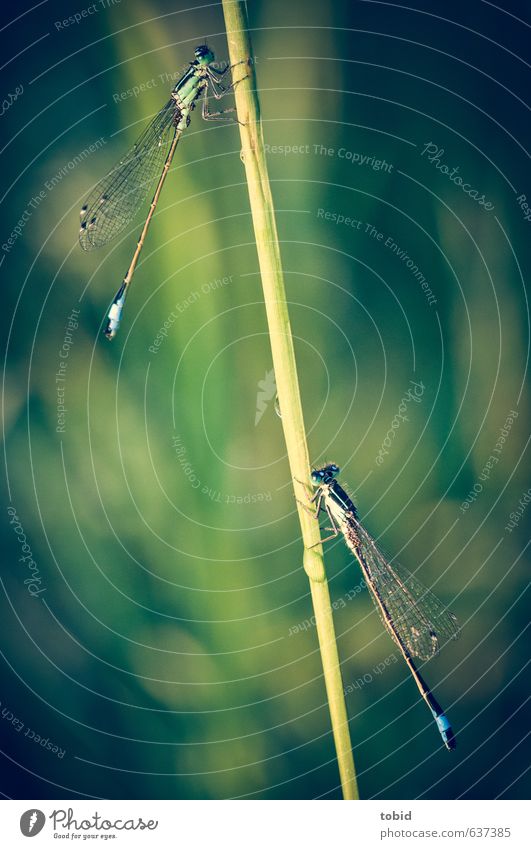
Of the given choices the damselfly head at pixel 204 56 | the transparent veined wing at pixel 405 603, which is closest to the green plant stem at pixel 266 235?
the damselfly head at pixel 204 56

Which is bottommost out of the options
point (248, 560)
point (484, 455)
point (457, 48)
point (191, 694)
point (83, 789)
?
point (83, 789)

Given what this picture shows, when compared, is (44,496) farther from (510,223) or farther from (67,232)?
(510,223)

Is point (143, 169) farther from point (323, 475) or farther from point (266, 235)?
point (323, 475)

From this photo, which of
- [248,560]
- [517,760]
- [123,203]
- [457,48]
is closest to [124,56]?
[123,203]

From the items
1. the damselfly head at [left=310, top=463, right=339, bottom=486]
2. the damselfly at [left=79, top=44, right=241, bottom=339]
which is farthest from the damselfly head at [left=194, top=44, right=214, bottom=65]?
the damselfly head at [left=310, top=463, right=339, bottom=486]

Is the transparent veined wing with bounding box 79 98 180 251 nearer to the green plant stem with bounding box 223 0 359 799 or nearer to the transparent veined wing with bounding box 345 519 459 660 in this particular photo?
the green plant stem with bounding box 223 0 359 799

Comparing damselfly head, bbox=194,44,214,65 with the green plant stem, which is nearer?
the green plant stem
